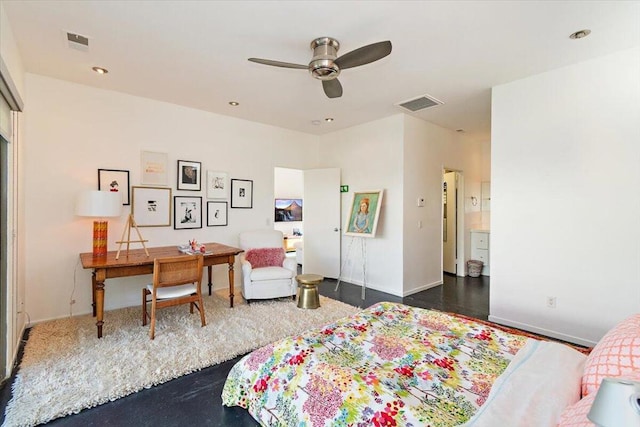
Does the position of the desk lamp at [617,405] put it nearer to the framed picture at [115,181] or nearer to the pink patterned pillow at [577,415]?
the pink patterned pillow at [577,415]

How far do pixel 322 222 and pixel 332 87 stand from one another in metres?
3.12

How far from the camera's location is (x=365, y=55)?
231 cm

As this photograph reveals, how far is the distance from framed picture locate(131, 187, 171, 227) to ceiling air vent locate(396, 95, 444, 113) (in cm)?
349

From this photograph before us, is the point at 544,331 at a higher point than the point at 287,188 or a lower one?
lower

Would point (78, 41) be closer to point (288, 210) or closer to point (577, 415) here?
point (577, 415)

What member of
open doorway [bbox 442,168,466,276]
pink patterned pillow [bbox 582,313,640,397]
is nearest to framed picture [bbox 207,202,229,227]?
open doorway [bbox 442,168,466,276]

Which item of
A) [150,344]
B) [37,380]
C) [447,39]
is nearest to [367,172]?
[447,39]

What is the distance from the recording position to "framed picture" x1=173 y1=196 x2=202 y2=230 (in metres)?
4.30

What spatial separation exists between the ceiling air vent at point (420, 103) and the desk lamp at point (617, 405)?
3.70 metres

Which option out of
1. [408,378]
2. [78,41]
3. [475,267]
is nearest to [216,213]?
[78,41]

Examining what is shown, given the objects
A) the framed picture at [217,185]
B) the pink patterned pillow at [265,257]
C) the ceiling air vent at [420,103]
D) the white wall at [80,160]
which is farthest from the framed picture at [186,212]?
the ceiling air vent at [420,103]

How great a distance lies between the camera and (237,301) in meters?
4.12

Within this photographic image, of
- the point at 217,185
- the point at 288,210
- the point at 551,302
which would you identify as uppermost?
the point at 217,185

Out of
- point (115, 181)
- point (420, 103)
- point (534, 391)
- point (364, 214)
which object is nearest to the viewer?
point (534, 391)
